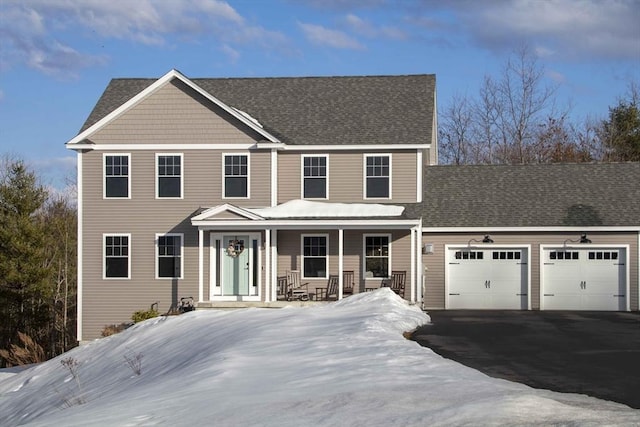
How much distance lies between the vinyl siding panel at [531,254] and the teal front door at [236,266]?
213 inches

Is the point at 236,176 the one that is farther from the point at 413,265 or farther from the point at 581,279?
the point at 581,279

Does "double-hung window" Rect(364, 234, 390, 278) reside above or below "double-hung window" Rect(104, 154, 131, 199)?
below

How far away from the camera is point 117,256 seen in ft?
83.2

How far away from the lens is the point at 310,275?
82.9 feet

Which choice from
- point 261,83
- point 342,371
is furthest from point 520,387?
point 261,83

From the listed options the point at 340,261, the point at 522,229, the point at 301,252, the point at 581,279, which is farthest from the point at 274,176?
the point at 581,279

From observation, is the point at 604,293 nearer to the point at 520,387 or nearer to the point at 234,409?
the point at 520,387

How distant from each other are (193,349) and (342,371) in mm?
4637

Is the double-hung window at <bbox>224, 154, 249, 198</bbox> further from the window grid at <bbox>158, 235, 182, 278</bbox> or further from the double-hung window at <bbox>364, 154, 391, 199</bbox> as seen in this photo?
the double-hung window at <bbox>364, 154, 391, 199</bbox>

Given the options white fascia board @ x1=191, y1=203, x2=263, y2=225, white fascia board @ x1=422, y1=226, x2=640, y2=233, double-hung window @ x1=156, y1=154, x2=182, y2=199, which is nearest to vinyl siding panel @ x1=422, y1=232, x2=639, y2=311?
white fascia board @ x1=422, y1=226, x2=640, y2=233

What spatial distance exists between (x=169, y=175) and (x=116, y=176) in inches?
62.9

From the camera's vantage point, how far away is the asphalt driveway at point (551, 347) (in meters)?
11.5

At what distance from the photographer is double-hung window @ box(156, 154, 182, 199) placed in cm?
2531

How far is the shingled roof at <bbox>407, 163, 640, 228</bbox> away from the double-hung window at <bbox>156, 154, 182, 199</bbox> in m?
6.84
